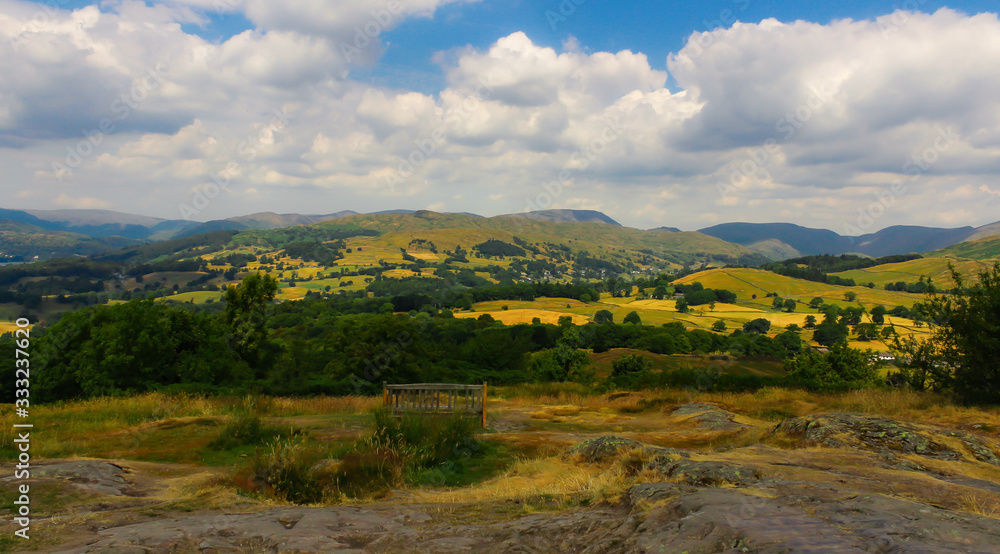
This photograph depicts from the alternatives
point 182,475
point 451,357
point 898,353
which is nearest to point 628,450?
point 182,475

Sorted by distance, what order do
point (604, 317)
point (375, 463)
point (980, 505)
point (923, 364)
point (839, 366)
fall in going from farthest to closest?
point (604, 317), point (839, 366), point (923, 364), point (375, 463), point (980, 505)

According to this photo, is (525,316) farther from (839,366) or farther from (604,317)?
(839,366)

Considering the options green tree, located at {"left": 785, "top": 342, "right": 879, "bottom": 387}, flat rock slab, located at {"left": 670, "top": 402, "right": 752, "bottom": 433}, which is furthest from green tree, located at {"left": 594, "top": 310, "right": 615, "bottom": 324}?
flat rock slab, located at {"left": 670, "top": 402, "right": 752, "bottom": 433}

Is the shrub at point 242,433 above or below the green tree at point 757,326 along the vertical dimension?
above

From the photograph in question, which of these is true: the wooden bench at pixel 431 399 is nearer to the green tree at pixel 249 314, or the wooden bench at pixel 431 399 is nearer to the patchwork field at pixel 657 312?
the green tree at pixel 249 314

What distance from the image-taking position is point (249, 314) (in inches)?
1087

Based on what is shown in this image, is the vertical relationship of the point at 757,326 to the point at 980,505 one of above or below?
below

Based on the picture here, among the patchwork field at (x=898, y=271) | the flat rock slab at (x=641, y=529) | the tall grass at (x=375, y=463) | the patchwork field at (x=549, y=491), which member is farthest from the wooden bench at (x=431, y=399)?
the patchwork field at (x=898, y=271)

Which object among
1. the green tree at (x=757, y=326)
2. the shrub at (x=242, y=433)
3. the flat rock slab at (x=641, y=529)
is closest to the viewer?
the flat rock slab at (x=641, y=529)

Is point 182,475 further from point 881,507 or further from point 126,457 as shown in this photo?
point 881,507

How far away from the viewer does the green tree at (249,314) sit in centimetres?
2706

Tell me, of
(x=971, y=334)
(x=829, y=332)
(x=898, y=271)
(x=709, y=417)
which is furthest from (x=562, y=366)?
(x=898, y=271)

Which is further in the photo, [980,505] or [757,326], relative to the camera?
[757,326]

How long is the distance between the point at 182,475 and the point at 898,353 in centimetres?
2014
